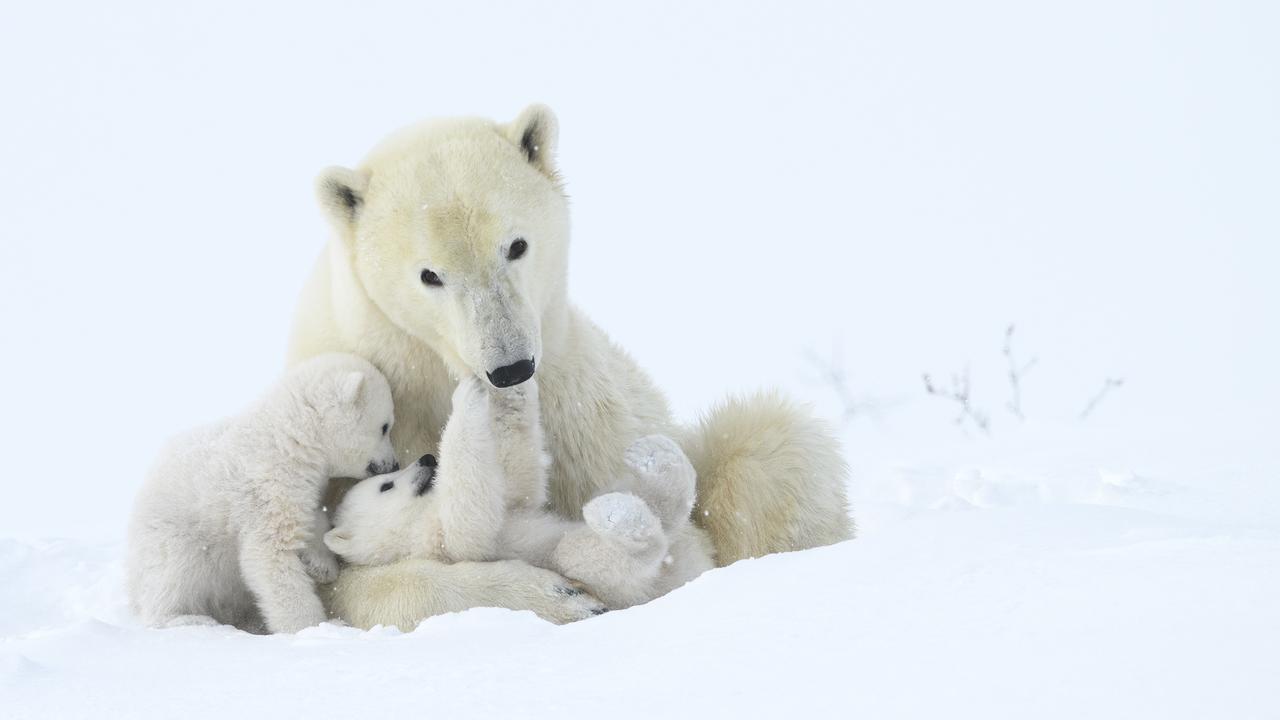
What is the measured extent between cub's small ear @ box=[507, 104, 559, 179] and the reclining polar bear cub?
719mm

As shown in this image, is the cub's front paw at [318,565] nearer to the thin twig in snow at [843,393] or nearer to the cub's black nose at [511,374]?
the cub's black nose at [511,374]

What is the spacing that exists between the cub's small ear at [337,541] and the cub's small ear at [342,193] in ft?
2.87

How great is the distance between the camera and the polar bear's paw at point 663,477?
3.39 m

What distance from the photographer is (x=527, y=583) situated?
3090mm

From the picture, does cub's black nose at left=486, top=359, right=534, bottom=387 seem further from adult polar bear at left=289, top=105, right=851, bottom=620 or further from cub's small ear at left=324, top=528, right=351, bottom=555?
cub's small ear at left=324, top=528, right=351, bottom=555

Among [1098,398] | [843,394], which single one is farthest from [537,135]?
[843,394]

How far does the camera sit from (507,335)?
120 inches

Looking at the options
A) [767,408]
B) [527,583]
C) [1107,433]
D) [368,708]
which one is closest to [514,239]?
[527,583]

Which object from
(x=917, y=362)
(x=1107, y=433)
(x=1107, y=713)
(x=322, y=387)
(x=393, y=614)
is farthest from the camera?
(x=917, y=362)

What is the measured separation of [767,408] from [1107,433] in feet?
10.2

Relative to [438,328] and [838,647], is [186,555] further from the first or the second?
[838,647]

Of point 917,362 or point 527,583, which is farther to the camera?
point 917,362

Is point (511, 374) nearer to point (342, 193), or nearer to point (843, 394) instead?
point (342, 193)

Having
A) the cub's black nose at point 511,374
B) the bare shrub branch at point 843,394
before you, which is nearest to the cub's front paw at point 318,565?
the cub's black nose at point 511,374
